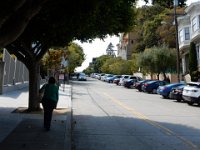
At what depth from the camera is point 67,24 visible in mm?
14258

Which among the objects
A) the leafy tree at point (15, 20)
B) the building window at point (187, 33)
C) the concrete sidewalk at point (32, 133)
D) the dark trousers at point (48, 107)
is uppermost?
the building window at point (187, 33)

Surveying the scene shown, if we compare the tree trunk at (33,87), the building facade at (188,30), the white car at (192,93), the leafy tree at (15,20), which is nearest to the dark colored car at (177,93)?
the white car at (192,93)

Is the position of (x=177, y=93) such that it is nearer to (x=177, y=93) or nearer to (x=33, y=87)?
(x=177, y=93)

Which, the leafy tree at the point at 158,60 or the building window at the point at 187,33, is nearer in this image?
the leafy tree at the point at 158,60

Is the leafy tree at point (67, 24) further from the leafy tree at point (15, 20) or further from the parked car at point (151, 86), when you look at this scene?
the parked car at point (151, 86)

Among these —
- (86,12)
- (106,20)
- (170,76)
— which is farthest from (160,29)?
(86,12)

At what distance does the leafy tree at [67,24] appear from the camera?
12.5 meters

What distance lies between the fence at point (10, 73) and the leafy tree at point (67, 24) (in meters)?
8.83

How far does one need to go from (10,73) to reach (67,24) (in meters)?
18.0

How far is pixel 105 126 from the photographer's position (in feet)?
47.7

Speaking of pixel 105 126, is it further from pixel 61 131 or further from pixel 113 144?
pixel 113 144

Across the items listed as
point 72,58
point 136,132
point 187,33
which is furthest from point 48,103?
point 72,58

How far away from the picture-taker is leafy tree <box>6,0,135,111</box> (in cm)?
1250

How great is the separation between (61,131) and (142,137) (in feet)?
8.00
